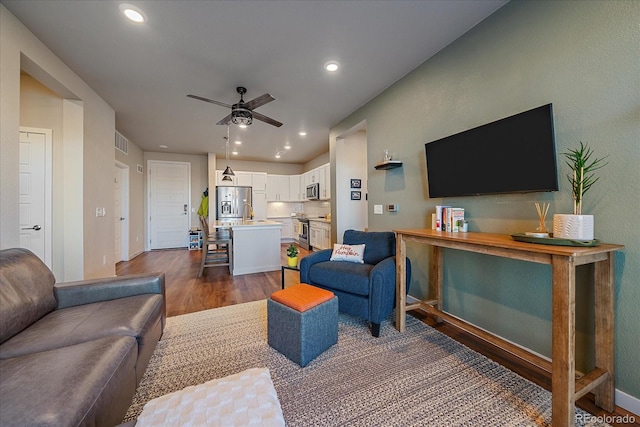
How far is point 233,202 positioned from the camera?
676 centimetres

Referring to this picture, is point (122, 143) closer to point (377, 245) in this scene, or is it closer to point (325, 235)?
point (325, 235)

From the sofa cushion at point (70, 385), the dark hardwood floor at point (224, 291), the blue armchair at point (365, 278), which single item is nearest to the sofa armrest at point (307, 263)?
the blue armchair at point (365, 278)

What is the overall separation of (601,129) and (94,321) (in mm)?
3241

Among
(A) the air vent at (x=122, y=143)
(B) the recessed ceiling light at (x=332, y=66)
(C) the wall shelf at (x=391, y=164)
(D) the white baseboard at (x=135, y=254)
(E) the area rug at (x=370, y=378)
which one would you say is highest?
(B) the recessed ceiling light at (x=332, y=66)

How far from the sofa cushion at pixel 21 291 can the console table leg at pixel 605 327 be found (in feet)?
10.6

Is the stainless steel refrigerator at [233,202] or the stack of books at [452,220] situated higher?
the stainless steel refrigerator at [233,202]

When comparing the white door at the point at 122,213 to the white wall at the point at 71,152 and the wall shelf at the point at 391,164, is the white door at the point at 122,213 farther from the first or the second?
the wall shelf at the point at 391,164

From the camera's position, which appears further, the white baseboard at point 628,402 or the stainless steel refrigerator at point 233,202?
the stainless steel refrigerator at point 233,202

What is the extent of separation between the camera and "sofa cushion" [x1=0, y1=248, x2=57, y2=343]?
1282 millimetres

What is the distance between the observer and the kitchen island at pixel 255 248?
4062 mm

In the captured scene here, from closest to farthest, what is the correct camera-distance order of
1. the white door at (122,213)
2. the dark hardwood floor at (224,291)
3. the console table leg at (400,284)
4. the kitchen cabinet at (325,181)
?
the dark hardwood floor at (224,291), the console table leg at (400,284), the white door at (122,213), the kitchen cabinet at (325,181)

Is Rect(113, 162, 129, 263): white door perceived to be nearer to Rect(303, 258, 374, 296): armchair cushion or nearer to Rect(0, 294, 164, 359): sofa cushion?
Rect(0, 294, 164, 359): sofa cushion

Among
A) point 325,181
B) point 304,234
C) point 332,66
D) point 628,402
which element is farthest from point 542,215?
point 304,234

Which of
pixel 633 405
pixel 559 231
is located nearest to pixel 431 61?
pixel 559 231
